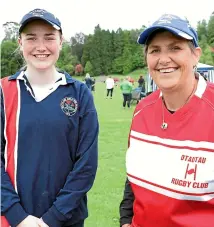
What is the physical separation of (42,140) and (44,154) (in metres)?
0.09

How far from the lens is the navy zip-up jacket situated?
2.46 m

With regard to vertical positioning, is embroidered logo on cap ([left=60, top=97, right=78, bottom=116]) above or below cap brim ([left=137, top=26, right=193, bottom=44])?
below

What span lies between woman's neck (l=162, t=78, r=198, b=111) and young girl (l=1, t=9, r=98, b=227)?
23.3 inches

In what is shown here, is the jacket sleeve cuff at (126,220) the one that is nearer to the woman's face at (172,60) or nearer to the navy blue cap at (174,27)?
the woman's face at (172,60)

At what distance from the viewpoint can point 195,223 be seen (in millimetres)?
2055

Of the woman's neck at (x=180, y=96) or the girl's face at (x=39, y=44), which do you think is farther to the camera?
the girl's face at (x=39, y=44)

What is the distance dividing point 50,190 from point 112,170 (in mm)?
4154

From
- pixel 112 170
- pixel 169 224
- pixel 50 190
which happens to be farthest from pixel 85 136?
pixel 112 170

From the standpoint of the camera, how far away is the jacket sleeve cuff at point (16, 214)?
8.05 feet

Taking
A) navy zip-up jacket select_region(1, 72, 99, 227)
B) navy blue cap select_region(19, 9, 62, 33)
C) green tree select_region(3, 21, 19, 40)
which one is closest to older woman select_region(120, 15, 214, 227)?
navy zip-up jacket select_region(1, 72, 99, 227)

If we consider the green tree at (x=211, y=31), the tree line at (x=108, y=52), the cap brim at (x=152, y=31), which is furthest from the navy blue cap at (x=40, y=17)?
the tree line at (x=108, y=52)

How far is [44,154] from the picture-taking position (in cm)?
246

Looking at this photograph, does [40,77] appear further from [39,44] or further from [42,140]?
[42,140]

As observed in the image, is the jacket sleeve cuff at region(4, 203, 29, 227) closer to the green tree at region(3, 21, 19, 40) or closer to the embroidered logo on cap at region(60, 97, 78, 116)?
the embroidered logo on cap at region(60, 97, 78, 116)
